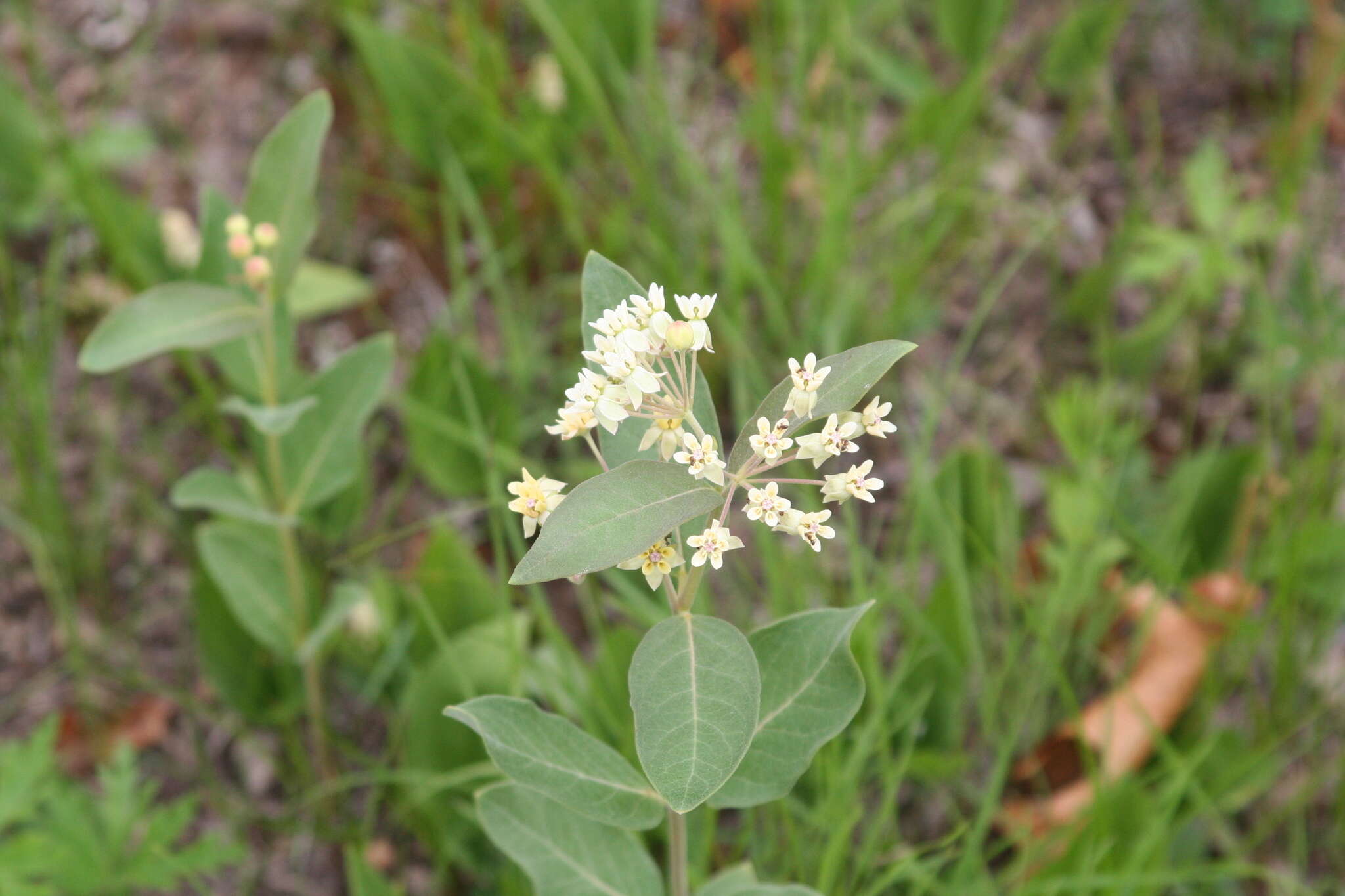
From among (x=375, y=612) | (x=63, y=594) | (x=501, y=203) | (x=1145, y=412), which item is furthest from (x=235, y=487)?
(x=1145, y=412)

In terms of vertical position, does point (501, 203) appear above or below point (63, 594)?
above

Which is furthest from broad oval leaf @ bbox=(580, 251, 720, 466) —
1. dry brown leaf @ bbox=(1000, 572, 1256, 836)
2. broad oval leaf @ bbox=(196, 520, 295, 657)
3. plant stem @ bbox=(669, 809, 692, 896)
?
dry brown leaf @ bbox=(1000, 572, 1256, 836)

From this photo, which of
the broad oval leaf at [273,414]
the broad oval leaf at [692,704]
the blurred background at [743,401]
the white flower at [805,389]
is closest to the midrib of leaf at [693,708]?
the broad oval leaf at [692,704]

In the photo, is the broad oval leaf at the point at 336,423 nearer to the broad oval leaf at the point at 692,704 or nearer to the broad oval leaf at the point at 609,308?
the broad oval leaf at the point at 609,308

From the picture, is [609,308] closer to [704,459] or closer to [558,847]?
[704,459]

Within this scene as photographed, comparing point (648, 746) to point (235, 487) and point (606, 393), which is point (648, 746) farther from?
point (235, 487)

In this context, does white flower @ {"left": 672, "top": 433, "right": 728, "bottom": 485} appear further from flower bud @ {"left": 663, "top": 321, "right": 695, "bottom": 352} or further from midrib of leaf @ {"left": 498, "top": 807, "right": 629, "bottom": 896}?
midrib of leaf @ {"left": 498, "top": 807, "right": 629, "bottom": 896}
